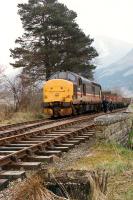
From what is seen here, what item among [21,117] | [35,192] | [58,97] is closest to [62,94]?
[58,97]

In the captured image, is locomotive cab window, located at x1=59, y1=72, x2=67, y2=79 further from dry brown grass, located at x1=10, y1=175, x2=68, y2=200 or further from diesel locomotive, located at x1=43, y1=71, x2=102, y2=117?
dry brown grass, located at x1=10, y1=175, x2=68, y2=200

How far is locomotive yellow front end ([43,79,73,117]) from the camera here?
29.1 meters

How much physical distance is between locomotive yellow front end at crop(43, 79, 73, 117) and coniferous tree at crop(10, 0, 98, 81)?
1020 centimetres

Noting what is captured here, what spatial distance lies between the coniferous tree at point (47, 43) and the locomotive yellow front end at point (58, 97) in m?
10.2

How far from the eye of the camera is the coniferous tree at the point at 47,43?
40625mm

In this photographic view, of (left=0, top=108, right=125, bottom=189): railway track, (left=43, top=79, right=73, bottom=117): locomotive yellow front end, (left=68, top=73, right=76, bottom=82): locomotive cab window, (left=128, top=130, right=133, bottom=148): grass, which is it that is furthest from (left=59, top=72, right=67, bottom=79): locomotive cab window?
(left=128, top=130, right=133, bottom=148): grass

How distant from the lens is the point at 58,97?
96.5 ft

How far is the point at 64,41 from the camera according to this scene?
42312 millimetres

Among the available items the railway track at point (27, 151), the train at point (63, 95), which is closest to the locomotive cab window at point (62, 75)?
the train at point (63, 95)

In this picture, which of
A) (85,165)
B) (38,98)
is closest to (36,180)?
(85,165)

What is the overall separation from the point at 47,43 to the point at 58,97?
1282 cm

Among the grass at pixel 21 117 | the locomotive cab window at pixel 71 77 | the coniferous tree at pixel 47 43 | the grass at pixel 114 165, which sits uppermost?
the coniferous tree at pixel 47 43

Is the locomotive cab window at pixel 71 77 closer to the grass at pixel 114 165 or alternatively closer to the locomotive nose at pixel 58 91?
the locomotive nose at pixel 58 91

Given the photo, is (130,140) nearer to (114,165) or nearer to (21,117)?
(114,165)
